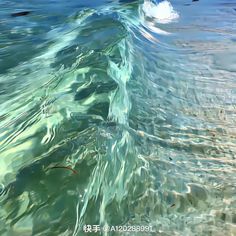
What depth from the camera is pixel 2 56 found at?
394 centimetres

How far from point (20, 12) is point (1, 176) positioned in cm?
455

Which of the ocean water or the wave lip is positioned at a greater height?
the ocean water

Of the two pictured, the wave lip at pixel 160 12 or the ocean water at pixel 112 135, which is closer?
the ocean water at pixel 112 135

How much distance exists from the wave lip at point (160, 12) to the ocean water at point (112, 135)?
2333 millimetres

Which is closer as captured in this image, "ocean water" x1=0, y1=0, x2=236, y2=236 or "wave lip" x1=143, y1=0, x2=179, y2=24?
"ocean water" x1=0, y1=0, x2=236, y2=236

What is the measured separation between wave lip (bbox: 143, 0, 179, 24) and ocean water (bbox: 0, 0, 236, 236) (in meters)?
2.33

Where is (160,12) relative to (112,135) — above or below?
below

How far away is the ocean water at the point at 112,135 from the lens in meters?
1.96

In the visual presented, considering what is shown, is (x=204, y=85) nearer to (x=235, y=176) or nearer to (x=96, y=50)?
(x=96, y=50)

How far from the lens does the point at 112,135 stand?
2.54 m

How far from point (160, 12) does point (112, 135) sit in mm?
5303

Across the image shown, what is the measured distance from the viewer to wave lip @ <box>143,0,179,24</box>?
704 centimetres

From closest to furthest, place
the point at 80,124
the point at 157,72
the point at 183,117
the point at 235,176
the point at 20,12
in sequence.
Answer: the point at 235,176
the point at 80,124
the point at 183,117
the point at 157,72
the point at 20,12

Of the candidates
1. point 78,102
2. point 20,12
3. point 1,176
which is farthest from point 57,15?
point 1,176
